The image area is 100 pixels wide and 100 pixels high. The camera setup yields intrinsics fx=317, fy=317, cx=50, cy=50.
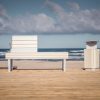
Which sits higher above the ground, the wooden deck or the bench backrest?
the bench backrest

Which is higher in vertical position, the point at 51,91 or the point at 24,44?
the point at 24,44

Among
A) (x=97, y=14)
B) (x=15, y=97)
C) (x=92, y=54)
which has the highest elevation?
(x=97, y=14)

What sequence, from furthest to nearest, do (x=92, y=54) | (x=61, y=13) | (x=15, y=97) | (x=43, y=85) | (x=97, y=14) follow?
(x=61, y=13)
(x=97, y=14)
(x=92, y=54)
(x=43, y=85)
(x=15, y=97)

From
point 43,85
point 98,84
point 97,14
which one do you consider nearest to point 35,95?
point 43,85

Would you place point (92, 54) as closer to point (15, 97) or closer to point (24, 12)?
point (15, 97)

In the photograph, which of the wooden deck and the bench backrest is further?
the bench backrest

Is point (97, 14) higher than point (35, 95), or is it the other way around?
point (97, 14)

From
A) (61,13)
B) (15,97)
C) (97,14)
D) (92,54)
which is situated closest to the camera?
(15,97)

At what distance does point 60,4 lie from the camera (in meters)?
15.1

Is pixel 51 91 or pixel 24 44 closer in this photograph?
pixel 51 91

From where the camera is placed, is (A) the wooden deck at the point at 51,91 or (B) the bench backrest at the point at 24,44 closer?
(A) the wooden deck at the point at 51,91

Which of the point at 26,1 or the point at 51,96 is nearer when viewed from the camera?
the point at 51,96

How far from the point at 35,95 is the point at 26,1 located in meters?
11.6

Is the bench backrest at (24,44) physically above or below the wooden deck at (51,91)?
above
